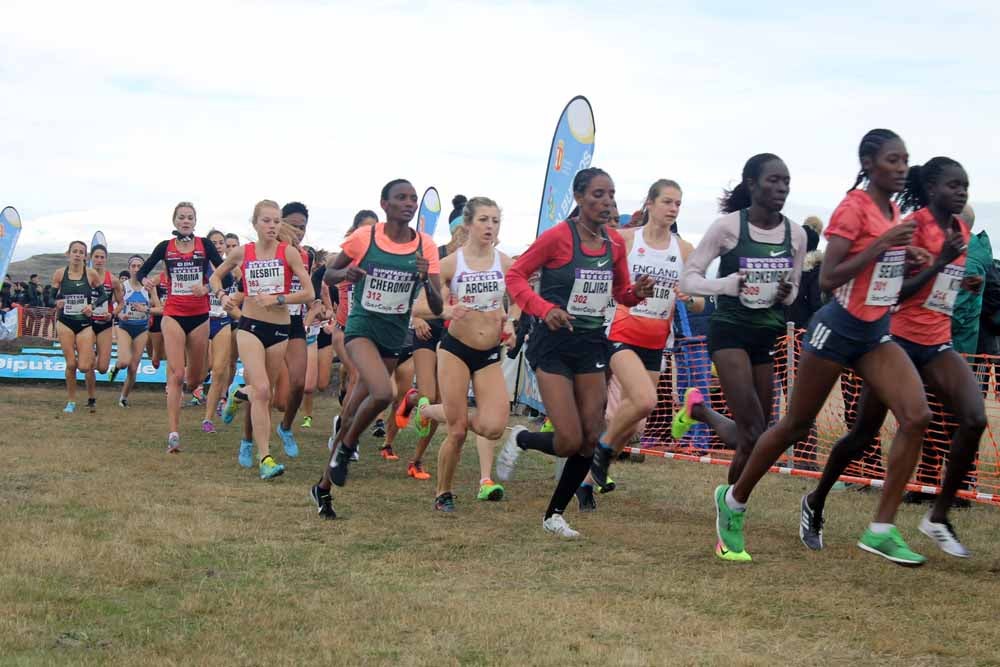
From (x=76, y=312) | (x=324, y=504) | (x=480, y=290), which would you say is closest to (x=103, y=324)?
(x=76, y=312)

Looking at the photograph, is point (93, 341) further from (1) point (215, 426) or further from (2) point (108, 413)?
(1) point (215, 426)

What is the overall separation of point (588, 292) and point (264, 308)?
4.16 m

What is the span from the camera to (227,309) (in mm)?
10469

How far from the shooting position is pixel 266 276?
35.1 ft

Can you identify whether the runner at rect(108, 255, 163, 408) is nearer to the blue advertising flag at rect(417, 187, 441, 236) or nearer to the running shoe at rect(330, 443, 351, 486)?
the blue advertising flag at rect(417, 187, 441, 236)

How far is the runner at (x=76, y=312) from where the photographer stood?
1612 centimetres

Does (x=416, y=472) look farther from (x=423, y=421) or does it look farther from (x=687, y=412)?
(x=687, y=412)

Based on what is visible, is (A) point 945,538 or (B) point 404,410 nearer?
(A) point 945,538

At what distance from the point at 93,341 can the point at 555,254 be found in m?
10.9

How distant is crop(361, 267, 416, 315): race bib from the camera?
325 inches

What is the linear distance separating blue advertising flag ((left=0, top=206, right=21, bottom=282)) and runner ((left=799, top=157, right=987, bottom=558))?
24737 millimetres

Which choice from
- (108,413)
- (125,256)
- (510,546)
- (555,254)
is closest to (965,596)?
(510,546)

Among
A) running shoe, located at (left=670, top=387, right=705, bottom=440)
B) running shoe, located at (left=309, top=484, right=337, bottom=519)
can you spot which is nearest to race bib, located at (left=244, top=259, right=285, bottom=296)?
running shoe, located at (left=309, top=484, right=337, bottom=519)

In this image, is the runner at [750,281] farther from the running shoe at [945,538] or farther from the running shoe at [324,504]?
the running shoe at [324,504]
